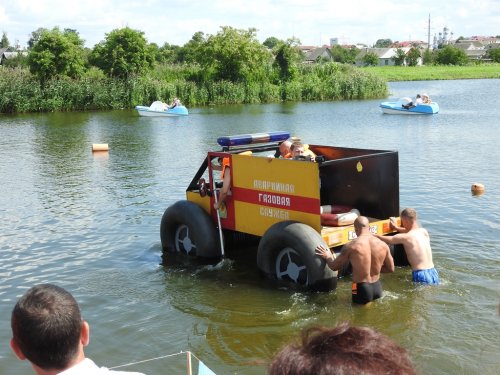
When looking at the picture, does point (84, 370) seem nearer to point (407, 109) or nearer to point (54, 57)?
point (407, 109)

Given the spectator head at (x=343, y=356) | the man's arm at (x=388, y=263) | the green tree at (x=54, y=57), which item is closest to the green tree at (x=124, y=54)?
the green tree at (x=54, y=57)

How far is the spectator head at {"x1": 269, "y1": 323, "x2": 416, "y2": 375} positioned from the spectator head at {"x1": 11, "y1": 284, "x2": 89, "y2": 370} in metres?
1.80

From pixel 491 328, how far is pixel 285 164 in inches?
134

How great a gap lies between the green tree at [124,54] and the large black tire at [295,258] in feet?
147

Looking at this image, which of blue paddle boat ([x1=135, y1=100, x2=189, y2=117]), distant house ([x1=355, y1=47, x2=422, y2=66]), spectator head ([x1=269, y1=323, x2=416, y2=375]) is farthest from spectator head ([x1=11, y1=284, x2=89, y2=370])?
distant house ([x1=355, y1=47, x2=422, y2=66])

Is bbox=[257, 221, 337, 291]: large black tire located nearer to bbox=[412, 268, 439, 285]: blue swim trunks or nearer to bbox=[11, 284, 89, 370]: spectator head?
bbox=[412, 268, 439, 285]: blue swim trunks

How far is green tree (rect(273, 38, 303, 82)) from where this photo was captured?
56.0 metres

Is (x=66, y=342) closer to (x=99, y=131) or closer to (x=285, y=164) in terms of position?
(x=285, y=164)

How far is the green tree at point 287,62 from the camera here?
56019 mm

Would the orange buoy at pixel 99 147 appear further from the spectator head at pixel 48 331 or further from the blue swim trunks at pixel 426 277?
the spectator head at pixel 48 331

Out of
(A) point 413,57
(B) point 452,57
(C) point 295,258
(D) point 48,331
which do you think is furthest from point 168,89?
(A) point 413,57

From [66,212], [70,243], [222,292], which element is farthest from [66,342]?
[66,212]

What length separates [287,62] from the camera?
5612 centimetres

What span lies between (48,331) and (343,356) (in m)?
2.00
